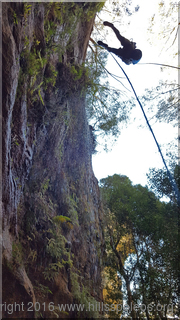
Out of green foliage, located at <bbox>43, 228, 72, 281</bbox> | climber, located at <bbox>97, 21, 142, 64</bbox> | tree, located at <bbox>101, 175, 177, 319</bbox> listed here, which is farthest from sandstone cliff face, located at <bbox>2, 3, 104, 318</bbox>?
tree, located at <bbox>101, 175, 177, 319</bbox>

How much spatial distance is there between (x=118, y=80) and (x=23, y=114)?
176 inches

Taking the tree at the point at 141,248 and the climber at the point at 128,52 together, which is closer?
the climber at the point at 128,52

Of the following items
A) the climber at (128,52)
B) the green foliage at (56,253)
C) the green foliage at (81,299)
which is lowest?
the green foliage at (81,299)

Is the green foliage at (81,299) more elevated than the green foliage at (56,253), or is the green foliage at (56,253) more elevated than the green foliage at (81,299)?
the green foliage at (56,253)

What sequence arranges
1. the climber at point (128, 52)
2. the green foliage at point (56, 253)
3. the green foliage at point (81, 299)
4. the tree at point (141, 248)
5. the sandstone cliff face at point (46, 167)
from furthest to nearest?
the tree at point (141, 248) → the climber at point (128, 52) → the green foliage at point (81, 299) → the green foliage at point (56, 253) → the sandstone cliff face at point (46, 167)

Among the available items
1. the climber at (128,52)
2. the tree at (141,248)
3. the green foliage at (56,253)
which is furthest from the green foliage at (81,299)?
the climber at (128,52)

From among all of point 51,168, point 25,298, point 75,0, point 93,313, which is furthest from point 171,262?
point 75,0

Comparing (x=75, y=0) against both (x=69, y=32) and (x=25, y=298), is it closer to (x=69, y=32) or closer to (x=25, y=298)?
(x=69, y=32)

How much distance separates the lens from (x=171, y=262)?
7957 millimetres

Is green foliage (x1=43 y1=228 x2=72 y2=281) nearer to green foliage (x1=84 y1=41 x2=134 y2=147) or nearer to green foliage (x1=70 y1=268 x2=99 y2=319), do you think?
green foliage (x1=70 y1=268 x2=99 y2=319)

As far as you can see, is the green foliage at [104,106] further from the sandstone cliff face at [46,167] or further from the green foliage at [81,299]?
the green foliage at [81,299]

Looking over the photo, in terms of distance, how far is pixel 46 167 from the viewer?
502 cm

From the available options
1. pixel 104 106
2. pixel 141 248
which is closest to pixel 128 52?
pixel 104 106

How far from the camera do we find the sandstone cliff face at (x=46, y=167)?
2.73m
